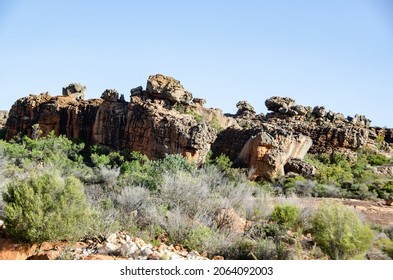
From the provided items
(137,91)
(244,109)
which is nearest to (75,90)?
(137,91)

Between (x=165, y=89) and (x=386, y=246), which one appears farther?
(x=165, y=89)

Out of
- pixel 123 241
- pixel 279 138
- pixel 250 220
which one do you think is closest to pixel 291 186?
pixel 279 138

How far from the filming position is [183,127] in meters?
27.6

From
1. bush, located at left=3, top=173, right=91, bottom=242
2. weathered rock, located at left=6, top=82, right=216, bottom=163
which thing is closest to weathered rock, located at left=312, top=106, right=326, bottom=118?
weathered rock, located at left=6, top=82, right=216, bottom=163

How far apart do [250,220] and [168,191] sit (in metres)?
2.23

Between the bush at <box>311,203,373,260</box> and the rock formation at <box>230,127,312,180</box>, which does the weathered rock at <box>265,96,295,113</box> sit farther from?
the bush at <box>311,203,373,260</box>

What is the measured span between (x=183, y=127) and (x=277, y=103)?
16.0m

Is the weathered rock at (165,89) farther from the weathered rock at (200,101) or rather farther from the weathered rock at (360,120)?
the weathered rock at (360,120)

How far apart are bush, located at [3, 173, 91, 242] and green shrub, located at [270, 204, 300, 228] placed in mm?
4766

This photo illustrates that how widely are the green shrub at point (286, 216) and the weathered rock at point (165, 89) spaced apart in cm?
2263

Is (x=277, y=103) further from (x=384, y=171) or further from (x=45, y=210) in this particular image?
(x=45, y=210)

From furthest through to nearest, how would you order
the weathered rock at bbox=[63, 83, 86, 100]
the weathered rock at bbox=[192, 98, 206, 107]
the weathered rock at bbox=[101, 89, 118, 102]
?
the weathered rock at bbox=[192, 98, 206, 107] < the weathered rock at bbox=[63, 83, 86, 100] < the weathered rock at bbox=[101, 89, 118, 102]

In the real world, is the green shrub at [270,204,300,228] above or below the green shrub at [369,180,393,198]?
above

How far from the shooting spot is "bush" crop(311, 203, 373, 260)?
26.7 feet
